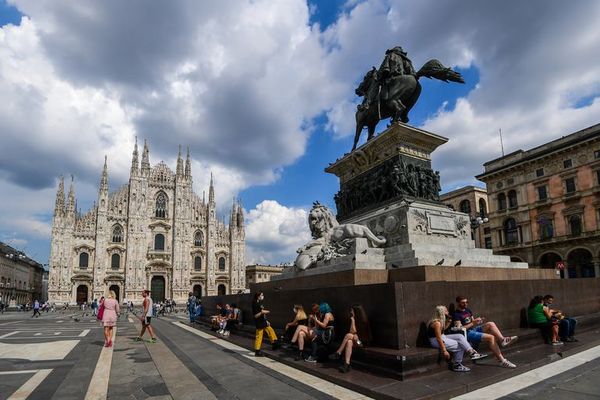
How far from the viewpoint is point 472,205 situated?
46688 mm

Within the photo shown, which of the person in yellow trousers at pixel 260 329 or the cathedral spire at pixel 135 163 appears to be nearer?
the person in yellow trousers at pixel 260 329

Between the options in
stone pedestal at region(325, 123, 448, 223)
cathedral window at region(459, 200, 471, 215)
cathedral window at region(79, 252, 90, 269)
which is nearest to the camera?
stone pedestal at region(325, 123, 448, 223)

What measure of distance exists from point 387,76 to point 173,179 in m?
53.8

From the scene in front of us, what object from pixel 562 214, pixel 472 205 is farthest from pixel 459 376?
pixel 472 205

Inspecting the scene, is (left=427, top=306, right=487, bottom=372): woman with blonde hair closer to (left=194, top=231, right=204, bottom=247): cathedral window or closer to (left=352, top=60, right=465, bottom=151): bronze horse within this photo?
(left=352, top=60, right=465, bottom=151): bronze horse

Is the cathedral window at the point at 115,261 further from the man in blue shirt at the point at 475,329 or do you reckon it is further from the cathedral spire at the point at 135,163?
the man in blue shirt at the point at 475,329

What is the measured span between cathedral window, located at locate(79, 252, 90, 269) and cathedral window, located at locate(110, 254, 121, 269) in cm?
303

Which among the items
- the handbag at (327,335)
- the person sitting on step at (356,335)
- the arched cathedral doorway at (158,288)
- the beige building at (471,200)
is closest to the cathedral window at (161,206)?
the arched cathedral doorway at (158,288)

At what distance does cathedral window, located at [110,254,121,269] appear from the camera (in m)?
53.9

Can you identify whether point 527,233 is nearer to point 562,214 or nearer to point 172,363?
point 562,214

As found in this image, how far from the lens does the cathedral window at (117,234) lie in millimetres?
54969

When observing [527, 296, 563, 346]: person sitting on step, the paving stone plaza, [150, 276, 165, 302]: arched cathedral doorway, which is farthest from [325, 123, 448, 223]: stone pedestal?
[150, 276, 165, 302]: arched cathedral doorway

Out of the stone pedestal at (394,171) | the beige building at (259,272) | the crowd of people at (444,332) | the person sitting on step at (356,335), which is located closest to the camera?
the crowd of people at (444,332)

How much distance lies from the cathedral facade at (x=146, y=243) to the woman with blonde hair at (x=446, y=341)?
54080mm
